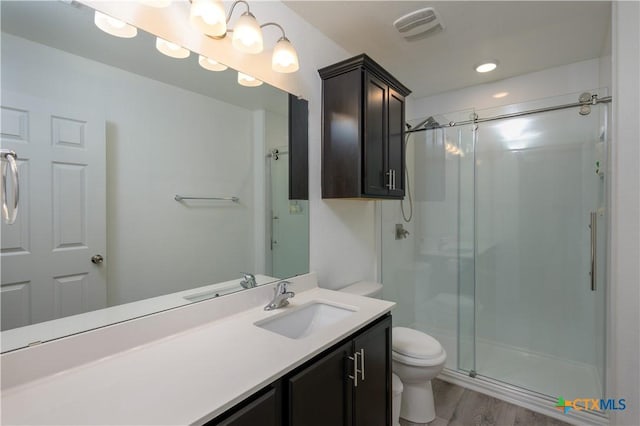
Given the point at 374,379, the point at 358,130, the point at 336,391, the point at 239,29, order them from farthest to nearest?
the point at 358,130 → the point at 374,379 → the point at 239,29 → the point at 336,391

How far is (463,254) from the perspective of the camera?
271 centimetres

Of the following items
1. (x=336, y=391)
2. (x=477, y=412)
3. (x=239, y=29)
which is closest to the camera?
(x=336, y=391)

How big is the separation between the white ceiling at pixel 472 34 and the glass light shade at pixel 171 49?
76cm

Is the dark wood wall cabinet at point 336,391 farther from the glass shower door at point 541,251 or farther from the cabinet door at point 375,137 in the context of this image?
the glass shower door at point 541,251

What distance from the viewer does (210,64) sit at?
1.32 metres

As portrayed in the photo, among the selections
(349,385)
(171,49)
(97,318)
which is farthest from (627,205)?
(97,318)

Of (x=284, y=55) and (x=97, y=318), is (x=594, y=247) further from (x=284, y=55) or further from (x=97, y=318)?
(x=97, y=318)

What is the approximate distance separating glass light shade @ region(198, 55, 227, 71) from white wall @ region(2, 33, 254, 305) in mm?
143

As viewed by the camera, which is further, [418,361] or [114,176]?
[418,361]

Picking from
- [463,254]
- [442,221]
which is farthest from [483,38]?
[463,254]

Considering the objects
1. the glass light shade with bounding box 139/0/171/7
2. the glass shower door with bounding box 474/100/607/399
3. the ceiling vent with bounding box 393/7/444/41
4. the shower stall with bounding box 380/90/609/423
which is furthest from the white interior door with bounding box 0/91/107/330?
the glass shower door with bounding box 474/100/607/399

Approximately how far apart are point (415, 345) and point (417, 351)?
0.21ft

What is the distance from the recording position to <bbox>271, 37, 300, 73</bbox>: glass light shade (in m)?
1.44

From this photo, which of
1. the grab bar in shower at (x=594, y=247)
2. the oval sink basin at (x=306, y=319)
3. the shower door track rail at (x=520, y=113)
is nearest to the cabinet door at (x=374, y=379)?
the oval sink basin at (x=306, y=319)
